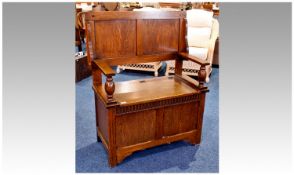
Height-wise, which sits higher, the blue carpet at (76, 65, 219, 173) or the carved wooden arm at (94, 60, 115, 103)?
the carved wooden arm at (94, 60, 115, 103)

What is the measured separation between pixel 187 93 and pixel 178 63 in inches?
19.1

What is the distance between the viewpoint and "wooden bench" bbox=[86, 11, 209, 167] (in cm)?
213

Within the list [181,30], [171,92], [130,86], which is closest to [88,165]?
[130,86]

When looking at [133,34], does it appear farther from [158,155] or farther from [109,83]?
[158,155]

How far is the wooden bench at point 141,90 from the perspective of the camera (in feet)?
7.00

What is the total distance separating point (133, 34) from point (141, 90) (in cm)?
49

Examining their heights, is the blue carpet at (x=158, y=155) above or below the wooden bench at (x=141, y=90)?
below

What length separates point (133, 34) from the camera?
2324mm

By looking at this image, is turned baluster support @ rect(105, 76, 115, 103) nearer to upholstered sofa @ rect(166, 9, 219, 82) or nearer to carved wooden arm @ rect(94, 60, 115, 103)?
carved wooden arm @ rect(94, 60, 115, 103)

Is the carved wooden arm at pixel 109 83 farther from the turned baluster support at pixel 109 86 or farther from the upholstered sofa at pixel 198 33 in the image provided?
the upholstered sofa at pixel 198 33

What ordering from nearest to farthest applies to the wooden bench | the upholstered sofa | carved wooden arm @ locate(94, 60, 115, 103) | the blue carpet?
carved wooden arm @ locate(94, 60, 115, 103) < the wooden bench < the blue carpet < the upholstered sofa

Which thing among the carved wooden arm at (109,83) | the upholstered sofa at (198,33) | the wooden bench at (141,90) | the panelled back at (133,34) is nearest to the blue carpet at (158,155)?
the wooden bench at (141,90)

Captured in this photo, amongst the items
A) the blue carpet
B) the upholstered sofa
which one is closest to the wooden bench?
the blue carpet

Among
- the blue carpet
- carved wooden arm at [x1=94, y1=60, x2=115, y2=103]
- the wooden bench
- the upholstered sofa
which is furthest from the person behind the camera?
the upholstered sofa
